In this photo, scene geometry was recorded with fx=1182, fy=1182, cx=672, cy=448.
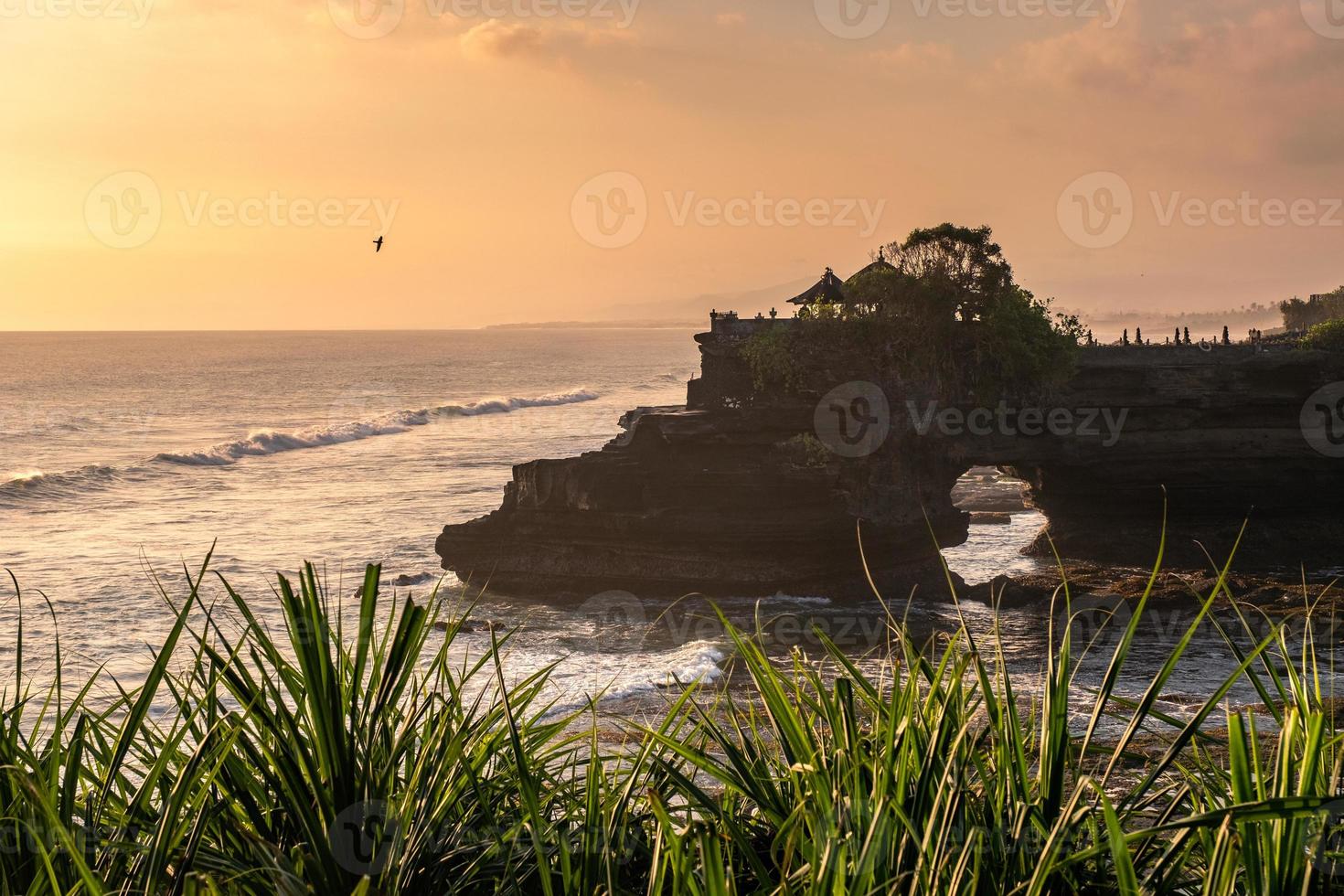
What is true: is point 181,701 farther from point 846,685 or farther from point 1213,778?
point 1213,778

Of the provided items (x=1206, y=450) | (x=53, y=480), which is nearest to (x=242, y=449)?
(x=53, y=480)

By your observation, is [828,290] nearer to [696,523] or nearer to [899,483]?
[899,483]

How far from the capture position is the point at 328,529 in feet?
124

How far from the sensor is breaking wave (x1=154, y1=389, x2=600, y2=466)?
57.8m

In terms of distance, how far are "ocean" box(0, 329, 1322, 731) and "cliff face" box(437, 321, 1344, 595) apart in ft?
4.19

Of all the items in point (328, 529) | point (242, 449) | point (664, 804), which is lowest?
point (328, 529)

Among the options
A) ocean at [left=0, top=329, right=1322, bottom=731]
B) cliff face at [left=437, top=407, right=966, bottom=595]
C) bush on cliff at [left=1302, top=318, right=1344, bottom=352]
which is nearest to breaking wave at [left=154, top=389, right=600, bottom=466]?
ocean at [left=0, top=329, right=1322, bottom=731]

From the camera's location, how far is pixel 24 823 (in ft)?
11.9

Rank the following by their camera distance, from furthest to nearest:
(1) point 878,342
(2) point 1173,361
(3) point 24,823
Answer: (2) point 1173,361 < (1) point 878,342 < (3) point 24,823

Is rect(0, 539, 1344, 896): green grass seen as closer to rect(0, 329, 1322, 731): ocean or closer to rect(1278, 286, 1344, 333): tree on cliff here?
rect(0, 329, 1322, 731): ocean

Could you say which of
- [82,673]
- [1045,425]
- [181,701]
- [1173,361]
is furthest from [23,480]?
[181,701]

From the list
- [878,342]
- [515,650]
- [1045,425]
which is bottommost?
[515,650]

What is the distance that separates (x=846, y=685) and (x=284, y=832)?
2.02 metres

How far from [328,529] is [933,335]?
19.9 metres
